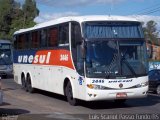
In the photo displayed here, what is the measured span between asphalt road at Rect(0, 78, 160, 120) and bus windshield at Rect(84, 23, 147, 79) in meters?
1.28

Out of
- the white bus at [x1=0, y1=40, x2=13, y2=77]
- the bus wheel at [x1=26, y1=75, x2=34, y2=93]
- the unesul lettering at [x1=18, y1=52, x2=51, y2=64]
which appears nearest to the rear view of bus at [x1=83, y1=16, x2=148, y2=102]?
the unesul lettering at [x1=18, y1=52, x2=51, y2=64]

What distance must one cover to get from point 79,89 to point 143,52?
103 inches

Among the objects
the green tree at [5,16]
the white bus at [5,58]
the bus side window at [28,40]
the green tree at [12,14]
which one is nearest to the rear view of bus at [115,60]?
the bus side window at [28,40]

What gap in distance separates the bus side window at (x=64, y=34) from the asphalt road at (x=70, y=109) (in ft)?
7.89

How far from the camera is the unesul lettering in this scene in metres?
20.2

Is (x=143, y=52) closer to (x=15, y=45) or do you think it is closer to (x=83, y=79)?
(x=83, y=79)

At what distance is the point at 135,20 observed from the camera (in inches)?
658

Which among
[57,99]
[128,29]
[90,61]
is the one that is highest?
[128,29]

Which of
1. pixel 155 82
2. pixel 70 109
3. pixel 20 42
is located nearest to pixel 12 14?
pixel 20 42

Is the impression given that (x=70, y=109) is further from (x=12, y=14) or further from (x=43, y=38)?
(x=12, y=14)

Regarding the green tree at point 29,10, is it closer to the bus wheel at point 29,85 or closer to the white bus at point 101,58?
the bus wheel at point 29,85

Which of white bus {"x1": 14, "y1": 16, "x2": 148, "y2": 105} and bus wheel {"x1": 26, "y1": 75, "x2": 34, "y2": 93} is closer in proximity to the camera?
white bus {"x1": 14, "y1": 16, "x2": 148, "y2": 105}

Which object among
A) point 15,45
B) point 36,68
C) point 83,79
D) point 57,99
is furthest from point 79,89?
point 15,45

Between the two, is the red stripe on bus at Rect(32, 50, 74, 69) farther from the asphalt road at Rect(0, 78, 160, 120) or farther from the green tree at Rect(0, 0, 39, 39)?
the green tree at Rect(0, 0, 39, 39)
